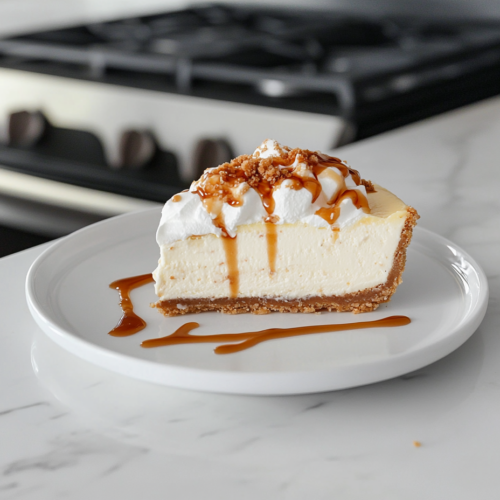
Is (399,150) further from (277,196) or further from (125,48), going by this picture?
(125,48)

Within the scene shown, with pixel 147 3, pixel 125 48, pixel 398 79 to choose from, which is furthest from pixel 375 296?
pixel 147 3

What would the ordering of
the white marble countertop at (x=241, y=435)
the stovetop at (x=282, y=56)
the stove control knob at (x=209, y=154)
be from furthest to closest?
the stove control knob at (x=209, y=154) < the stovetop at (x=282, y=56) < the white marble countertop at (x=241, y=435)

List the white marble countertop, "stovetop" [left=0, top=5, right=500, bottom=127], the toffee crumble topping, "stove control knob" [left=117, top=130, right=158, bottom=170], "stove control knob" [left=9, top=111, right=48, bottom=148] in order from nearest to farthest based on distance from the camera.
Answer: the white marble countertop < the toffee crumble topping < "stovetop" [left=0, top=5, right=500, bottom=127] < "stove control knob" [left=117, top=130, right=158, bottom=170] < "stove control knob" [left=9, top=111, right=48, bottom=148]

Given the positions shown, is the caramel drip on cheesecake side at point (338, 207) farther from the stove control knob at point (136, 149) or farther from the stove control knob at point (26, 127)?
the stove control knob at point (26, 127)

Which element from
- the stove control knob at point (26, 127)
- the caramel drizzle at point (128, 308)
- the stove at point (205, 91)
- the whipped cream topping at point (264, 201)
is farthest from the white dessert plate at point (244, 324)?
the stove control knob at point (26, 127)

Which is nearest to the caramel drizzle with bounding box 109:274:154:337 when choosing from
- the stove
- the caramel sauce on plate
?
the caramel sauce on plate

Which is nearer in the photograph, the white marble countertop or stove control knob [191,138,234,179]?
the white marble countertop

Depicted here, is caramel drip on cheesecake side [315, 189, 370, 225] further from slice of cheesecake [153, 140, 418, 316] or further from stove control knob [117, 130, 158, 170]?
stove control knob [117, 130, 158, 170]
